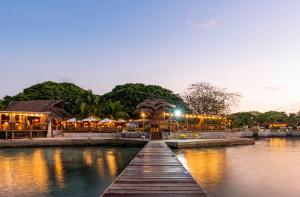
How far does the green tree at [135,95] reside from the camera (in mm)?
72312

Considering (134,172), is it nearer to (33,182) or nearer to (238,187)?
(238,187)

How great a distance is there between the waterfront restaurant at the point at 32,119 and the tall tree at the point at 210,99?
81.4ft

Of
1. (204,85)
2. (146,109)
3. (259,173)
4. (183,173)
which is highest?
(204,85)

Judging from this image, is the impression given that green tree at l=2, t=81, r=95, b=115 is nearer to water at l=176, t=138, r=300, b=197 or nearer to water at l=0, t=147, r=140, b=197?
water at l=0, t=147, r=140, b=197

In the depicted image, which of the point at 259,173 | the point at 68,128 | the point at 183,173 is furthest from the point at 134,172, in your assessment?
the point at 68,128

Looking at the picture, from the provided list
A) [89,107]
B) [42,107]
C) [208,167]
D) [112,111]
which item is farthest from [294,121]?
[208,167]

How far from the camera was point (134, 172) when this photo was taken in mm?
13164

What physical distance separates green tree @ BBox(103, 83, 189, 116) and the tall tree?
7187mm

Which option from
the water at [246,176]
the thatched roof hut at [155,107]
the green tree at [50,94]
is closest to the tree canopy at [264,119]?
the green tree at [50,94]

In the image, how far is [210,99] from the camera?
220 ft

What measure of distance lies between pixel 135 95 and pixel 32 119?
23.8 m

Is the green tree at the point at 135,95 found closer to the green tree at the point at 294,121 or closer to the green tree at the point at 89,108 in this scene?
the green tree at the point at 89,108

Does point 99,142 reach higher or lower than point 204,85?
lower

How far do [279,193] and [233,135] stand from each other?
131 ft
